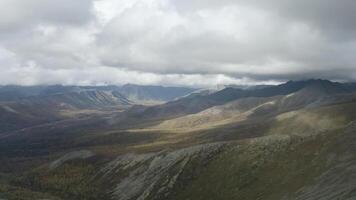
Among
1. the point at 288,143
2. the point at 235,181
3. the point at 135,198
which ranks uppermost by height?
the point at 288,143

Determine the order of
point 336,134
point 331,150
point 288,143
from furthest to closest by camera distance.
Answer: point 288,143
point 336,134
point 331,150

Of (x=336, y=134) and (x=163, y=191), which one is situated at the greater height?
(x=336, y=134)

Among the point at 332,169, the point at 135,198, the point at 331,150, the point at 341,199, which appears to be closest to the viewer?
the point at 341,199

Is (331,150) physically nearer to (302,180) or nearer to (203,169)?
(302,180)

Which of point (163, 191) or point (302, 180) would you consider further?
point (163, 191)

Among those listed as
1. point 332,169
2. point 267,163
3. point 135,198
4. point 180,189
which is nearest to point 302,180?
point 332,169

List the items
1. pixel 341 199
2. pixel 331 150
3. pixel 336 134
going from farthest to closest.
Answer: pixel 336 134
pixel 331 150
pixel 341 199

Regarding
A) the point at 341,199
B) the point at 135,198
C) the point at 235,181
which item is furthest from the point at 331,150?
the point at 135,198

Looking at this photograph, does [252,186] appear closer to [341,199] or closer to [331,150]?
[331,150]

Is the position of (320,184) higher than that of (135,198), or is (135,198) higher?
(320,184)
